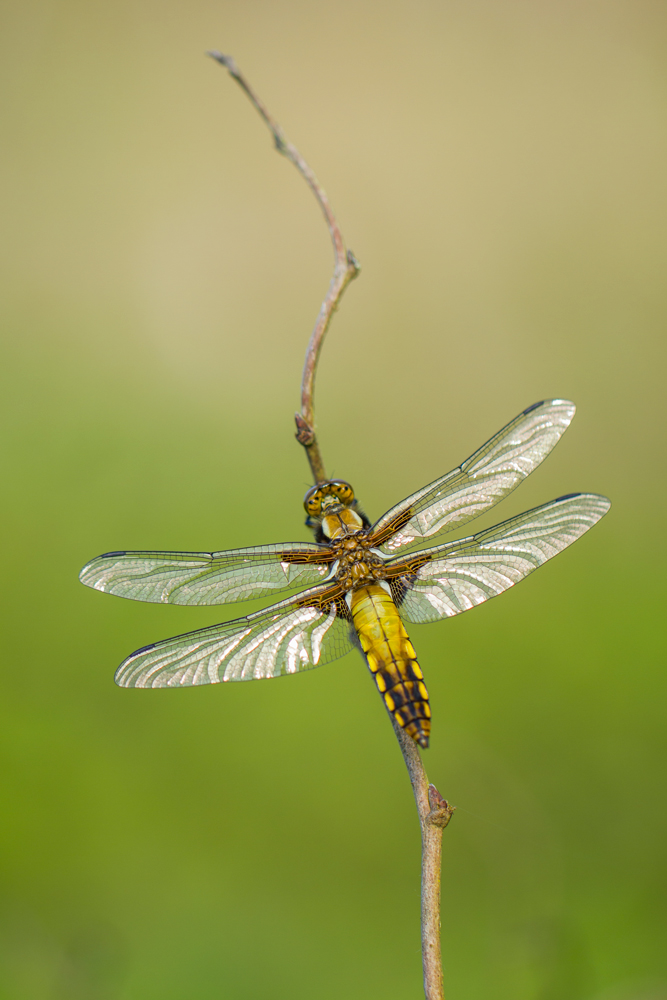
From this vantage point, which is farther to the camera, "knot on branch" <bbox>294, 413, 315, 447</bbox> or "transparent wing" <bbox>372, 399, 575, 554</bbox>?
"transparent wing" <bbox>372, 399, 575, 554</bbox>

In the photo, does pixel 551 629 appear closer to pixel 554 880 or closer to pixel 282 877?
pixel 554 880

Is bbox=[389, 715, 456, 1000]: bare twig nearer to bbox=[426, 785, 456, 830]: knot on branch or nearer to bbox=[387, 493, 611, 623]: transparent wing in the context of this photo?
bbox=[426, 785, 456, 830]: knot on branch

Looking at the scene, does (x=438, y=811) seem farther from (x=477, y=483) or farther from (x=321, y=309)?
(x=321, y=309)

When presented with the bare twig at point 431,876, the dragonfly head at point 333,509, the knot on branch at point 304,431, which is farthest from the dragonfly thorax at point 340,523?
the bare twig at point 431,876

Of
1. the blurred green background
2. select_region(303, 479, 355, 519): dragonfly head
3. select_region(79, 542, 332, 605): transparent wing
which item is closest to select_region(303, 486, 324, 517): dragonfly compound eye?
select_region(303, 479, 355, 519): dragonfly head

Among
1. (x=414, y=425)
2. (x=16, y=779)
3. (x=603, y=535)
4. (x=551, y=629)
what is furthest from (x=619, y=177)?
(x=16, y=779)

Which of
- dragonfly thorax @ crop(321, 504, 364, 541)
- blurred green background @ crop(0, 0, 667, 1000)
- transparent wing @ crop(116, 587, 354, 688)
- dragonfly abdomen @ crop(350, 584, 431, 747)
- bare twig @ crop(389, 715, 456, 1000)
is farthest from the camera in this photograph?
blurred green background @ crop(0, 0, 667, 1000)
